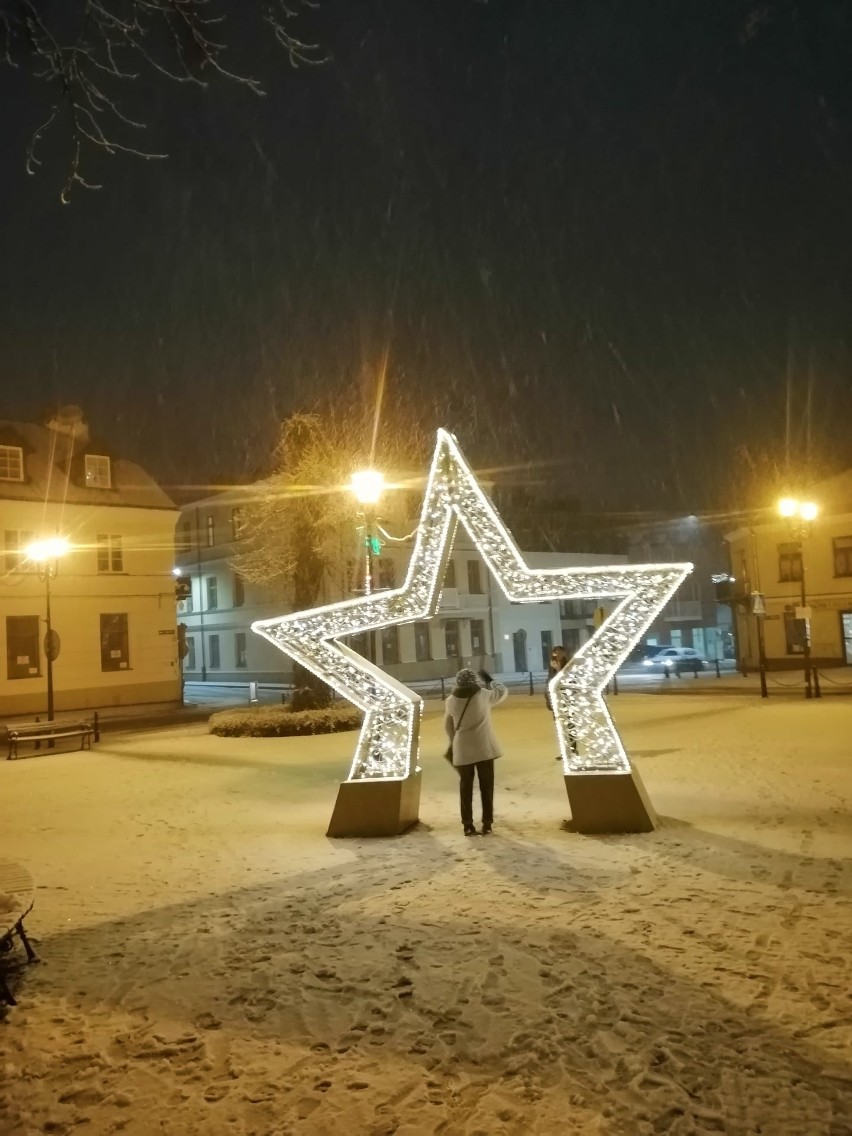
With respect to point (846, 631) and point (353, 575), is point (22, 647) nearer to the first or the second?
point (353, 575)

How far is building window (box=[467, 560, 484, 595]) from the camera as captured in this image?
1937 inches

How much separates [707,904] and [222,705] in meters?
29.2

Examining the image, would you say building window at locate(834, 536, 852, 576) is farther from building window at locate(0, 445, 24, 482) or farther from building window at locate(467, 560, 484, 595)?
building window at locate(0, 445, 24, 482)

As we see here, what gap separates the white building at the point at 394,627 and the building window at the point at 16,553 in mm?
12601

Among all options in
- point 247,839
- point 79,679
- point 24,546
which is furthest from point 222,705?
point 247,839

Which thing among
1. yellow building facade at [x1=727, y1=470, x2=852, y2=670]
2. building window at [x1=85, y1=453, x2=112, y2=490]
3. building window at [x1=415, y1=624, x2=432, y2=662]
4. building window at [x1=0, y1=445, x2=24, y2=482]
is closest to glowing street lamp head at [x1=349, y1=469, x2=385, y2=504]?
building window at [x1=0, y1=445, x2=24, y2=482]

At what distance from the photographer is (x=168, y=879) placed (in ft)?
26.5

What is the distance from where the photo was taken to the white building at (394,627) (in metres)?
44.8

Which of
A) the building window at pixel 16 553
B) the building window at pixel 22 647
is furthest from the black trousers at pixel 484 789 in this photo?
the building window at pixel 16 553

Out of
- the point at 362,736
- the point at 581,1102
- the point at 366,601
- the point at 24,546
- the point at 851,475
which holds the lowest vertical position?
the point at 581,1102

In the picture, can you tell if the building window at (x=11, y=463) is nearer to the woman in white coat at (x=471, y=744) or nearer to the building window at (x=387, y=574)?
the building window at (x=387, y=574)

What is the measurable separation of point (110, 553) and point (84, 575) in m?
1.49

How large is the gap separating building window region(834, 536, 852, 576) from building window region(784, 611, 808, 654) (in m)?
2.81

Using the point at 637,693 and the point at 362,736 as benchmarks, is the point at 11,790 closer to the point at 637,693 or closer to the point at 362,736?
the point at 362,736
